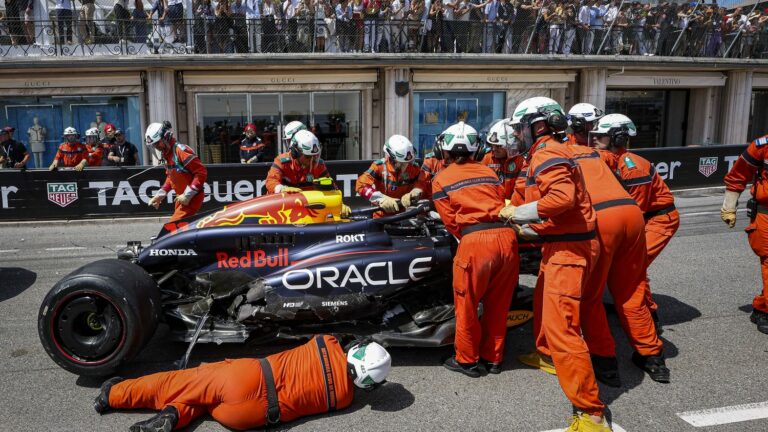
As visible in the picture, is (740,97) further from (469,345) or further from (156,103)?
(469,345)

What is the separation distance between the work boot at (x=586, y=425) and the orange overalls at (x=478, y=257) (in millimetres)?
1030

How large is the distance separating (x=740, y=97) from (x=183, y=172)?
2369cm

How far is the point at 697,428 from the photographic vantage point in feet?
12.3

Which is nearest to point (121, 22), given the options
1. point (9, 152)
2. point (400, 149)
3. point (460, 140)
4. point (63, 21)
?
point (63, 21)

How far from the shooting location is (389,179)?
7090 millimetres

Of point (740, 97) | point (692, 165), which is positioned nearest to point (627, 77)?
point (740, 97)

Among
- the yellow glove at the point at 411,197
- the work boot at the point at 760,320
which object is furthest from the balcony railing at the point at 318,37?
the work boot at the point at 760,320

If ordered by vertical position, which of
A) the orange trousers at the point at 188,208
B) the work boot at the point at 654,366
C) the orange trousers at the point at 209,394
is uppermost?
the orange trousers at the point at 188,208

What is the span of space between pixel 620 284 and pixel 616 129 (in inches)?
61.3

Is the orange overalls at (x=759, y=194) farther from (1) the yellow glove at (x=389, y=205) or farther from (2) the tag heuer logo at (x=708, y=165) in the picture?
(2) the tag heuer logo at (x=708, y=165)

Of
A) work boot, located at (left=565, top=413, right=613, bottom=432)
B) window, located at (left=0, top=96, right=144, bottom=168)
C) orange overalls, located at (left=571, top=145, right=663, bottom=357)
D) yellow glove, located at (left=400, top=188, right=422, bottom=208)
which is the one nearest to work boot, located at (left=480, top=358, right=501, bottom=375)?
orange overalls, located at (left=571, top=145, right=663, bottom=357)

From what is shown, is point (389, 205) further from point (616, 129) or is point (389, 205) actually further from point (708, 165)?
point (708, 165)

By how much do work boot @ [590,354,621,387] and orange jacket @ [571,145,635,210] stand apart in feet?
3.75

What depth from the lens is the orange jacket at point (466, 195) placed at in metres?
4.45
